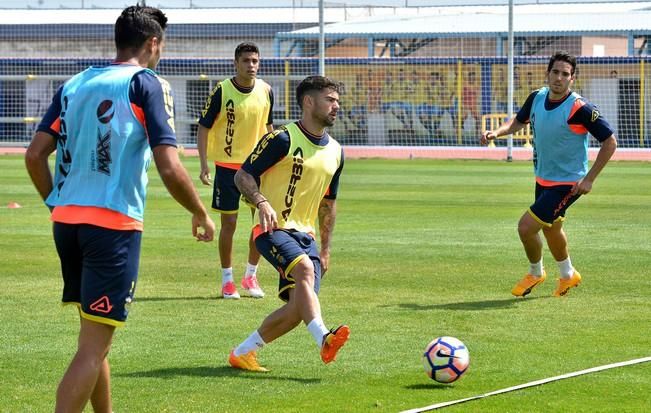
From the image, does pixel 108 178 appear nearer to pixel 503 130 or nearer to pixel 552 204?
pixel 552 204

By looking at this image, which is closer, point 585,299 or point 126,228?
point 126,228

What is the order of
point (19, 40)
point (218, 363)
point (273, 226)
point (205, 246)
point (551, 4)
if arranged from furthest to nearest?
point (19, 40), point (551, 4), point (205, 246), point (218, 363), point (273, 226)

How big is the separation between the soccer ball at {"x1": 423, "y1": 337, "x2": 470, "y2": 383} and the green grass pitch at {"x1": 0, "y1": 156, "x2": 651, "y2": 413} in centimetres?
8

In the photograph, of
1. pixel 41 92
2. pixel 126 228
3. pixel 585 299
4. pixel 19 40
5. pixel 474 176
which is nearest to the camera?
pixel 126 228

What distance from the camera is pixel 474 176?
1046 inches

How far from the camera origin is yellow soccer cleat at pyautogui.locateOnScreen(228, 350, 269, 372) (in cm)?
797

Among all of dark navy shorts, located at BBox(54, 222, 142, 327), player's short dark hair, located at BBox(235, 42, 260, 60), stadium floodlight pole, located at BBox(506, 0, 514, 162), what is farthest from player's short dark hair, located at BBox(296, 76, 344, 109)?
stadium floodlight pole, located at BBox(506, 0, 514, 162)

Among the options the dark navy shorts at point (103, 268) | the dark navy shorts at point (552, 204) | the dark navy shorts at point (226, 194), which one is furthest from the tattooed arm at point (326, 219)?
the dark navy shorts at point (552, 204)

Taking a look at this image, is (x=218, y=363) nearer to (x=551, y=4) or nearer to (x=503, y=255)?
(x=503, y=255)

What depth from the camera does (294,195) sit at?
27.0 feet

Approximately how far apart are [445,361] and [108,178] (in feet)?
8.54

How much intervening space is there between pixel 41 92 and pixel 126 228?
3363cm

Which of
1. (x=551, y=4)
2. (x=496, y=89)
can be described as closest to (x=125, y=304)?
(x=496, y=89)

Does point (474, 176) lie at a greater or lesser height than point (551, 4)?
lesser
